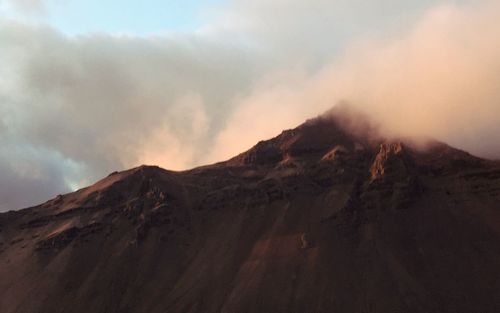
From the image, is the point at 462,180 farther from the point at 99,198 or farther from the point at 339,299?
the point at 99,198

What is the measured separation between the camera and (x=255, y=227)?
158 meters

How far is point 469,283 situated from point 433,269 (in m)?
8.21

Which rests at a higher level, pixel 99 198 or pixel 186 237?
pixel 99 198

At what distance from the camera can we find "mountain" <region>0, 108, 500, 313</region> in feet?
426

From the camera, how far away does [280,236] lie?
497ft

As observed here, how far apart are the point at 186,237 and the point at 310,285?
41.5 metres

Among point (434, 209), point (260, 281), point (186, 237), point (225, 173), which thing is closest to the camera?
point (260, 281)

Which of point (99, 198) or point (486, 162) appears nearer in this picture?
point (486, 162)

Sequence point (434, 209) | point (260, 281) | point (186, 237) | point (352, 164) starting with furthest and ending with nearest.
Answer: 1. point (352, 164)
2. point (186, 237)
3. point (434, 209)
4. point (260, 281)

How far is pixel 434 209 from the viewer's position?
152 metres

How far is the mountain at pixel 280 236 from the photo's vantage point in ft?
426

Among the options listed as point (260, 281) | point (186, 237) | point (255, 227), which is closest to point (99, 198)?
point (186, 237)

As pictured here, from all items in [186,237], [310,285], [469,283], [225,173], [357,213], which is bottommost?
[469,283]

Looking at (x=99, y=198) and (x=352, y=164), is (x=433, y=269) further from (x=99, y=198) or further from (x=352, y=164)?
(x=99, y=198)
